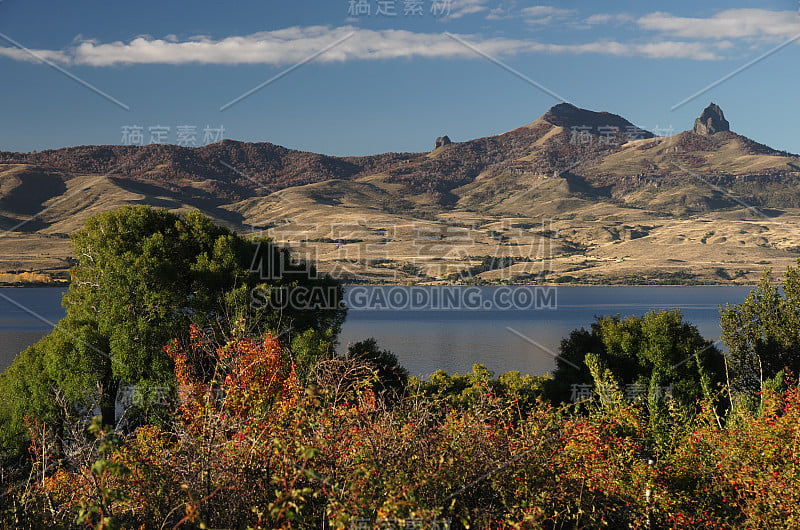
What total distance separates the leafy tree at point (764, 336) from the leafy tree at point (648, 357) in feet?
3.44

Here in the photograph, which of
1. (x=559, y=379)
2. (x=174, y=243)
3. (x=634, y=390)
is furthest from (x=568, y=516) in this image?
(x=559, y=379)

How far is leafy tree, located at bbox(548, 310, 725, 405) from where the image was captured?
1001 inches

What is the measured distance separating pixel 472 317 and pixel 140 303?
84317mm

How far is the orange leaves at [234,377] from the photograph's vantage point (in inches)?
260

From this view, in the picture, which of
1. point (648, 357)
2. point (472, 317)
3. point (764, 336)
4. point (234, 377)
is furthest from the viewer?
point (472, 317)

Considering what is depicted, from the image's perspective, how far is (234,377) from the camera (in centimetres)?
793

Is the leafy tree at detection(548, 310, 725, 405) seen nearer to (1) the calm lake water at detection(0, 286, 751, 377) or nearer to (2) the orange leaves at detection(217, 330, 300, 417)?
(1) the calm lake water at detection(0, 286, 751, 377)

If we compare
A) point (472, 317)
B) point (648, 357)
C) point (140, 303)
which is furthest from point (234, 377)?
point (472, 317)

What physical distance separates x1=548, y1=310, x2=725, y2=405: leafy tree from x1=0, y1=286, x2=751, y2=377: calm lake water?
10.9 m

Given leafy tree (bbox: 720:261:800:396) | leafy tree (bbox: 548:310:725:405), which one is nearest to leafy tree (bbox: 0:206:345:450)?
leafy tree (bbox: 548:310:725:405)

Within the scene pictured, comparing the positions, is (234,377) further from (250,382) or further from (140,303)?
(140,303)

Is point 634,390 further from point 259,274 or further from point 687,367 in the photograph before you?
point 259,274

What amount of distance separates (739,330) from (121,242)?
25.4m

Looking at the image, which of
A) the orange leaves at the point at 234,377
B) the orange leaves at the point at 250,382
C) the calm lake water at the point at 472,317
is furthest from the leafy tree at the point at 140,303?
the orange leaves at the point at 250,382
